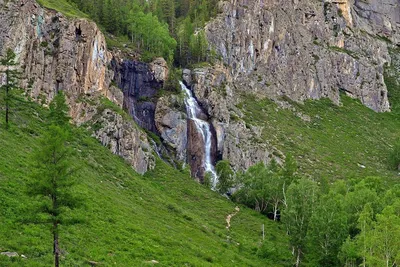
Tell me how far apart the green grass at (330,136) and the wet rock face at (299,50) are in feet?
24.7

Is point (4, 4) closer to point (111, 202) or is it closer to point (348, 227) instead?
point (111, 202)

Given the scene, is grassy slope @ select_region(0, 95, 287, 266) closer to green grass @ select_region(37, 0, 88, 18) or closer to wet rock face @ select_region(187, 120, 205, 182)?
wet rock face @ select_region(187, 120, 205, 182)

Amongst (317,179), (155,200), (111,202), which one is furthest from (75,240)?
(317,179)

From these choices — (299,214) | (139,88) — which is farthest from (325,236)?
(139,88)

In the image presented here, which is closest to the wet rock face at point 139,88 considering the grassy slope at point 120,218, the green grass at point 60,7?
the green grass at point 60,7

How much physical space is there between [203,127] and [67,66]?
32.5 meters

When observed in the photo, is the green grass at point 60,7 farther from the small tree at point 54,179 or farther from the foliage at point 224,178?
the small tree at point 54,179

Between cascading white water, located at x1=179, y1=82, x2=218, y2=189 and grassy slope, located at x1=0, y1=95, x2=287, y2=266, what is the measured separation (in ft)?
38.1

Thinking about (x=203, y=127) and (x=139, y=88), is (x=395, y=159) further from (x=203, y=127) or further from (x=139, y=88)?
(x=139, y=88)

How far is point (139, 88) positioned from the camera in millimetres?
95250

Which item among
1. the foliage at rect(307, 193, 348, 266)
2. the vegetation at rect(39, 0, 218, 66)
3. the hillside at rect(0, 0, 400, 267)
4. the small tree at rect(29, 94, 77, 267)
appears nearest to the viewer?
the small tree at rect(29, 94, 77, 267)

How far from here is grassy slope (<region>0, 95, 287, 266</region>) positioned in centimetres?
3148

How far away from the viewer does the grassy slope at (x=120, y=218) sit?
31.5m

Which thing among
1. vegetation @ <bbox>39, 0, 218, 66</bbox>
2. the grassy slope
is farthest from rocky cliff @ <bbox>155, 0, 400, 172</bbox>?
the grassy slope
